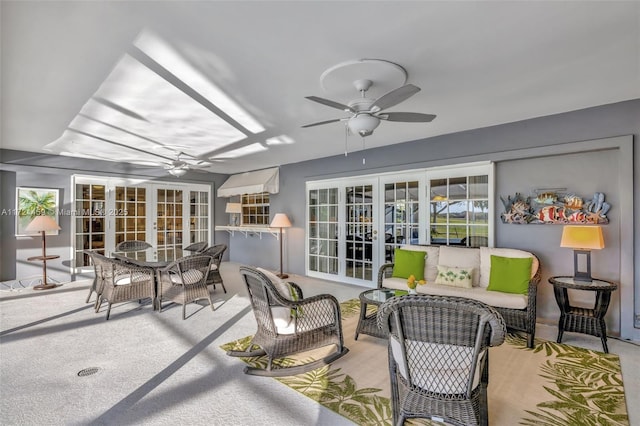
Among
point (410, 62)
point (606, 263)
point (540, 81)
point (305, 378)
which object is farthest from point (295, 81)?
point (606, 263)

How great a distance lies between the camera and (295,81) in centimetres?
299

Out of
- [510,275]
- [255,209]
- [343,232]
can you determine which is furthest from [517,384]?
[255,209]

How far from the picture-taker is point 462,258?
4371 mm

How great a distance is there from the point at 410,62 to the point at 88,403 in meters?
3.64

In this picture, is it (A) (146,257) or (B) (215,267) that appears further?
(B) (215,267)

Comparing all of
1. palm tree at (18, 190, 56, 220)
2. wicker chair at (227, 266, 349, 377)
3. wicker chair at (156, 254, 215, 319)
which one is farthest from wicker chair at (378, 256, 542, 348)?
palm tree at (18, 190, 56, 220)

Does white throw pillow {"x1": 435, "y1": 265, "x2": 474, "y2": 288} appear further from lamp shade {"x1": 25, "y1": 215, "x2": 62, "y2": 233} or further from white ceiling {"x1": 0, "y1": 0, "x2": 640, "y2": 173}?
lamp shade {"x1": 25, "y1": 215, "x2": 62, "y2": 233}

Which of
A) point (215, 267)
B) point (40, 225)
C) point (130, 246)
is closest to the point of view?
point (215, 267)

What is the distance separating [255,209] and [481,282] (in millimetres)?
5924

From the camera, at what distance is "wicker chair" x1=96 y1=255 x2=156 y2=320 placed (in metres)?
4.27

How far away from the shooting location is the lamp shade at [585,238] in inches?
133

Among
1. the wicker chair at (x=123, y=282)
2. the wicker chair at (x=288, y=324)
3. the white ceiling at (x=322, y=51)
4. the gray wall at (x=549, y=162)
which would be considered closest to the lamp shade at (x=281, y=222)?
the gray wall at (x=549, y=162)

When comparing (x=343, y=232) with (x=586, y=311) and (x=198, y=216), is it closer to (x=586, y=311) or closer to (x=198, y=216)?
(x=586, y=311)

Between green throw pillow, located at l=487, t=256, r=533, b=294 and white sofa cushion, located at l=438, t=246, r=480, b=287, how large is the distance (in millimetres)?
282
